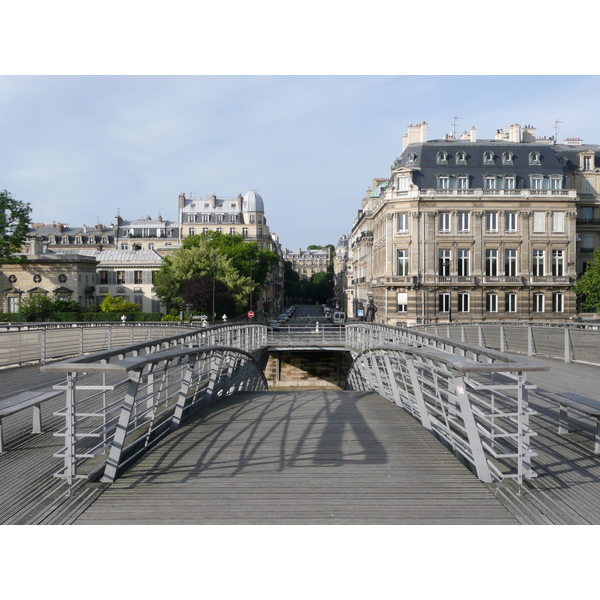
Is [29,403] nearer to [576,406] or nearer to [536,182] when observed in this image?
[576,406]

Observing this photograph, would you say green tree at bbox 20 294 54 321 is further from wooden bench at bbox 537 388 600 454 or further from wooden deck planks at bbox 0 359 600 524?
wooden bench at bbox 537 388 600 454

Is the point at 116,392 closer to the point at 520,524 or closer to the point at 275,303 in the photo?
the point at 520,524

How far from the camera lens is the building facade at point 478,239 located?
155 feet

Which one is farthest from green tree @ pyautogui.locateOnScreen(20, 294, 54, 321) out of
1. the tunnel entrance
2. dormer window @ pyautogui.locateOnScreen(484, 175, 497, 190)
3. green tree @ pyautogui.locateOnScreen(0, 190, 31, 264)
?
dormer window @ pyautogui.locateOnScreen(484, 175, 497, 190)

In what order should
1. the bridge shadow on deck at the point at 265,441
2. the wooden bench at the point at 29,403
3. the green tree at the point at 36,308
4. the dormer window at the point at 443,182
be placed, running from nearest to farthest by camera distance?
the bridge shadow on deck at the point at 265,441
the wooden bench at the point at 29,403
the dormer window at the point at 443,182
the green tree at the point at 36,308

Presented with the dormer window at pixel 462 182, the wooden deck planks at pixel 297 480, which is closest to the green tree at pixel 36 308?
the dormer window at pixel 462 182

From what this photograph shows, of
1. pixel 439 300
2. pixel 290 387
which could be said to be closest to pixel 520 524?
pixel 290 387

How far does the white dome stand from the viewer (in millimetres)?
94562

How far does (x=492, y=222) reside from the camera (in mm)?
47812

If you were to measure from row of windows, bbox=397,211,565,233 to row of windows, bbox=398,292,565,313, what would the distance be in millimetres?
5298

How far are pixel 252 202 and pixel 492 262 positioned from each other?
2129 inches

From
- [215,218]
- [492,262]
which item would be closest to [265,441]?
[492,262]

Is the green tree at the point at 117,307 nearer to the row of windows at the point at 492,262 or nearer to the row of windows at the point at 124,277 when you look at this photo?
the row of windows at the point at 124,277

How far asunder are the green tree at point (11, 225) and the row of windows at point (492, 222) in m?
33.6
